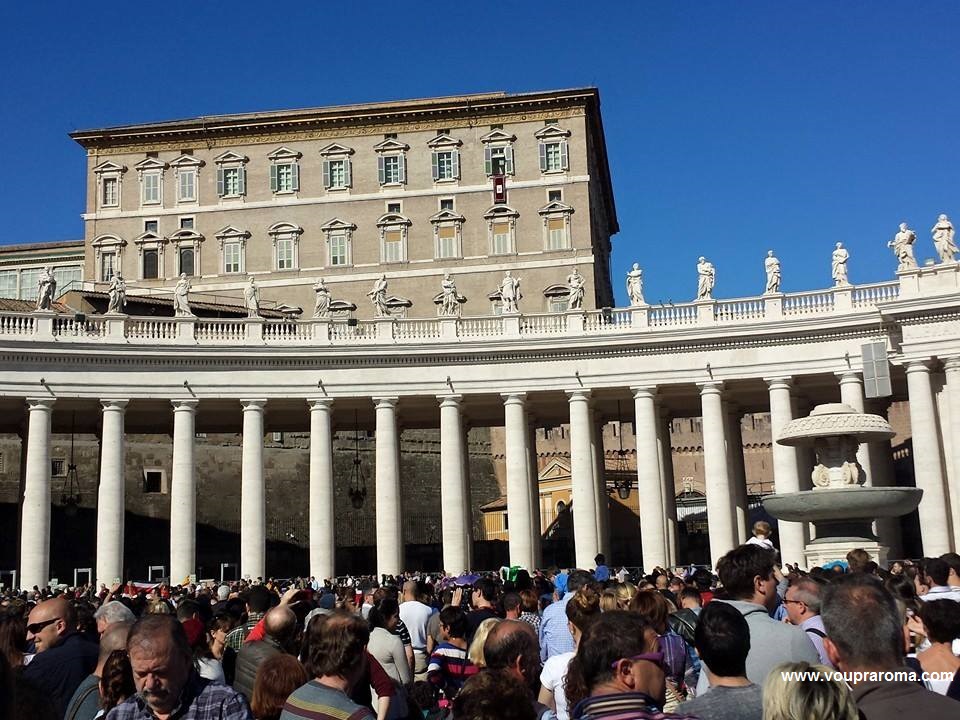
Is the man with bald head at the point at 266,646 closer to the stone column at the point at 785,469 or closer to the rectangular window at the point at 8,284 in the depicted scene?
the stone column at the point at 785,469

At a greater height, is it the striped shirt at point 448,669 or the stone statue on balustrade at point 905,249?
the stone statue on balustrade at point 905,249

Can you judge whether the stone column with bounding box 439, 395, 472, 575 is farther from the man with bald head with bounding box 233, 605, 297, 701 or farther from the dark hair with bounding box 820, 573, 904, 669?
the dark hair with bounding box 820, 573, 904, 669

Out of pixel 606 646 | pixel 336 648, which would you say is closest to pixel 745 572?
pixel 606 646

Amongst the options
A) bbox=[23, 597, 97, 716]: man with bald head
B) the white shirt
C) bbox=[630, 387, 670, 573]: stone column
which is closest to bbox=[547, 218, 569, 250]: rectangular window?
bbox=[630, 387, 670, 573]: stone column

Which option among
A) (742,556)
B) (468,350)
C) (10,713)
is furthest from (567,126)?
(10,713)

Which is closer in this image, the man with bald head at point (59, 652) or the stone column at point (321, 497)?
the man with bald head at point (59, 652)

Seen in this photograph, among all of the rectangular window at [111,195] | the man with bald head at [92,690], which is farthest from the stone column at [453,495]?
the rectangular window at [111,195]

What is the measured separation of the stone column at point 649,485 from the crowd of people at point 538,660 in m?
35.3

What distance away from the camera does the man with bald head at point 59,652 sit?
10836 millimetres

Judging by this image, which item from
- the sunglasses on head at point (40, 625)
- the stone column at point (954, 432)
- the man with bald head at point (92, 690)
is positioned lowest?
the man with bald head at point (92, 690)

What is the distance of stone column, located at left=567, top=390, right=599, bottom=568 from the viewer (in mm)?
51062

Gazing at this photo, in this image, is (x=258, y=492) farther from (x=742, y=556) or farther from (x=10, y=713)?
(x=10, y=713)

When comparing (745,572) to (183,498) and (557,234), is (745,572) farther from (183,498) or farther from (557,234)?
(557,234)

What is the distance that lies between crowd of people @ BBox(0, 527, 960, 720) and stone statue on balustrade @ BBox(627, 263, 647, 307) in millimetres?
38179
